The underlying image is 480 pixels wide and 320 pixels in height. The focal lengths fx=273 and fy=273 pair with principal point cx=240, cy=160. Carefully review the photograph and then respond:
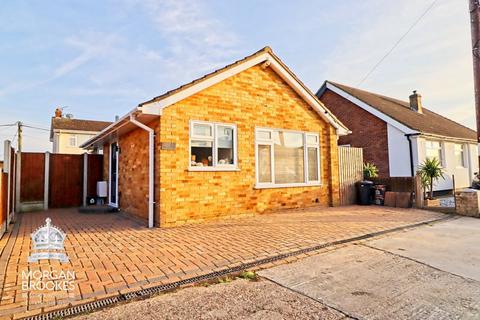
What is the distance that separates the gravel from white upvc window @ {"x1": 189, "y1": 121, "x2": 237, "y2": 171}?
4538 mm

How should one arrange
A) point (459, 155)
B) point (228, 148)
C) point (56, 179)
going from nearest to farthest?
point (228, 148) → point (56, 179) → point (459, 155)

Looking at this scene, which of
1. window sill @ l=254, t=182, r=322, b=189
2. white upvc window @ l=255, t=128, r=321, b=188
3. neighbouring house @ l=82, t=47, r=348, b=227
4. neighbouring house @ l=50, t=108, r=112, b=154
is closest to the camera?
neighbouring house @ l=82, t=47, r=348, b=227

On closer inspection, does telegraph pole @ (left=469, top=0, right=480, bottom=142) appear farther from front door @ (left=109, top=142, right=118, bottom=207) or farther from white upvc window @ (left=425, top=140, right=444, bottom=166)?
front door @ (left=109, top=142, right=118, bottom=207)

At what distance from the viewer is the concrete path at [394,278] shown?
2.81m

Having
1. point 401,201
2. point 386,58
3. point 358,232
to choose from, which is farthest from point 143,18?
point 386,58

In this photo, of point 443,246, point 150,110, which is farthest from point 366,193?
point 150,110

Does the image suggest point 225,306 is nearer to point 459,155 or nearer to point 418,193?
point 418,193

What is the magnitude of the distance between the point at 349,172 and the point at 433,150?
7.80 m

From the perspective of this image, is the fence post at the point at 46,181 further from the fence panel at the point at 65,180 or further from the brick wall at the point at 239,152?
the brick wall at the point at 239,152

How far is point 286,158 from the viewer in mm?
9477

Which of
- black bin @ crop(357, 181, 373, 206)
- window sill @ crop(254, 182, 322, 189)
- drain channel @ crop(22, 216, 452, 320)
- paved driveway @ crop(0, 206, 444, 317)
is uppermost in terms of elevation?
window sill @ crop(254, 182, 322, 189)

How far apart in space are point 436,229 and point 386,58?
1034 centimetres

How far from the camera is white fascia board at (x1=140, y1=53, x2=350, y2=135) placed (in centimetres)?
705

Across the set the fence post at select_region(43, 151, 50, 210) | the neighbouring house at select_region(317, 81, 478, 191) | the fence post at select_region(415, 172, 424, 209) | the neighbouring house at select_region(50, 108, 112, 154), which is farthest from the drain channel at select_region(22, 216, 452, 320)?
the neighbouring house at select_region(50, 108, 112, 154)
